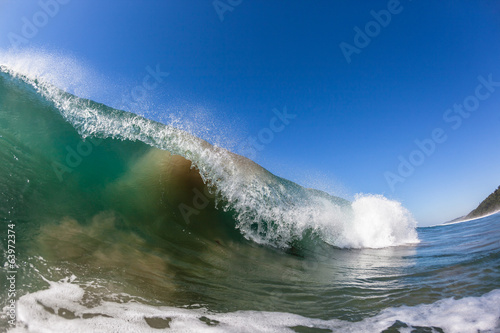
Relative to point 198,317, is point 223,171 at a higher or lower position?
higher

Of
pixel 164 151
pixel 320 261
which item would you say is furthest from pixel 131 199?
pixel 320 261

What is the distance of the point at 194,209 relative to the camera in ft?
20.6

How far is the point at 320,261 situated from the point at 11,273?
5.86 m

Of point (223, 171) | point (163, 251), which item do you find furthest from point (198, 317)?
point (223, 171)

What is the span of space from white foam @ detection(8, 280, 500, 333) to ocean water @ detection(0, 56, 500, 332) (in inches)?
0.6

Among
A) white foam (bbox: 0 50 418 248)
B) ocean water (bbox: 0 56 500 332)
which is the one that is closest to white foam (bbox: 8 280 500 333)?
ocean water (bbox: 0 56 500 332)

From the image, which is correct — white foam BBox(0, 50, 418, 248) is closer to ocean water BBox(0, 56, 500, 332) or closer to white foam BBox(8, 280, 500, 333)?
ocean water BBox(0, 56, 500, 332)

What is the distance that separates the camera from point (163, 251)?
14.2 feet

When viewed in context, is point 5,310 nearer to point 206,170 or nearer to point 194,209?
point 194,209

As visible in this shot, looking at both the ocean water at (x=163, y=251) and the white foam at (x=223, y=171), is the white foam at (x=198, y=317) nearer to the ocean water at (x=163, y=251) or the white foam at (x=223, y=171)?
the ocean water at (x=163, y=251)

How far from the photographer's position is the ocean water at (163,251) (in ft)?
8.46

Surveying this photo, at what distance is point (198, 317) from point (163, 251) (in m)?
1.95

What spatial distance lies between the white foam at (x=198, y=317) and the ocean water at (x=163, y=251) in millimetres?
16

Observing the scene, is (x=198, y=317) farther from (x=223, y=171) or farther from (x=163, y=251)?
(x=223, y=171)
